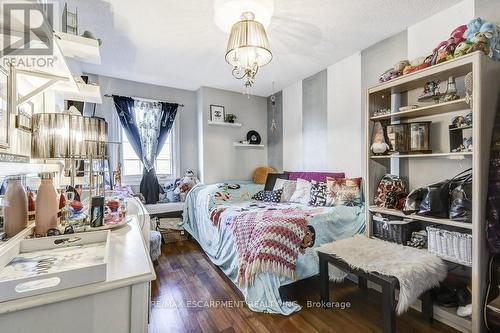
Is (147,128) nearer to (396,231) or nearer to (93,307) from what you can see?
(93,307)

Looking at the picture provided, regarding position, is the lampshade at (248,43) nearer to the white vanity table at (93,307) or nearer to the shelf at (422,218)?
the white vanity table at (93,307)

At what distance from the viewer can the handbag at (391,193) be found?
6.62 ft

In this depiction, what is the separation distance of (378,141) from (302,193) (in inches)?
44.4

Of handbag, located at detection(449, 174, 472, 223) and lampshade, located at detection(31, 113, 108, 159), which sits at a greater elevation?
lampshade, located at detection(31, 113, 108, 159)

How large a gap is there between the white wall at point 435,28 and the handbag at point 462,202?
118 centimetres

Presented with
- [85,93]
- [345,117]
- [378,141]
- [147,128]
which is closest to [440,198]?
[378,141]

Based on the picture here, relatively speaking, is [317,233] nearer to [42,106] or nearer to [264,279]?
[264,279]

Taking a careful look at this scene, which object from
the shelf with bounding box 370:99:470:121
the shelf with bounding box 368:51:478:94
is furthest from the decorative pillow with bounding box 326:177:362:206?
the shelf with bounding box 368:51:478:94

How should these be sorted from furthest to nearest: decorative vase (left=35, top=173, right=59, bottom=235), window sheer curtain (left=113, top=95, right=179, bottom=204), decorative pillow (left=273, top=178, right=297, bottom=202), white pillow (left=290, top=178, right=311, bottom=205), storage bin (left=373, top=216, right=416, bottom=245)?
window sheer curtain (left=113, top=95, right=179, bottom=204) < decorative pillow (left=273, top=178, right=297, bottom=202) < white pillow (left=290, top=178, right=311, bottom=205) < storage bin (left=373, top=216, right=416, bottom=245) < decorative vase (left=35, top=173, right=59, bottom=235)

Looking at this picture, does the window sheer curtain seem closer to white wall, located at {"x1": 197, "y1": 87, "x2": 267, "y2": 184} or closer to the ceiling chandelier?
white wall, located at {"x1": 197, "y1": 87, "x2": 267, "y2": 184}

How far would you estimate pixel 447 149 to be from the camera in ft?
6.18

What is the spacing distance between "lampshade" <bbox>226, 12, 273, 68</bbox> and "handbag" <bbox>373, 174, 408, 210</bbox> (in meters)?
1.51

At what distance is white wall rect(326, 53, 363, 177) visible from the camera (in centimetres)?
263

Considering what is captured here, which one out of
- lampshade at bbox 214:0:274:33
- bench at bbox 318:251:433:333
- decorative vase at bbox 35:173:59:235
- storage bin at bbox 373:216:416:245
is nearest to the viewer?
decorative vase at bbox 35:173:59:235
